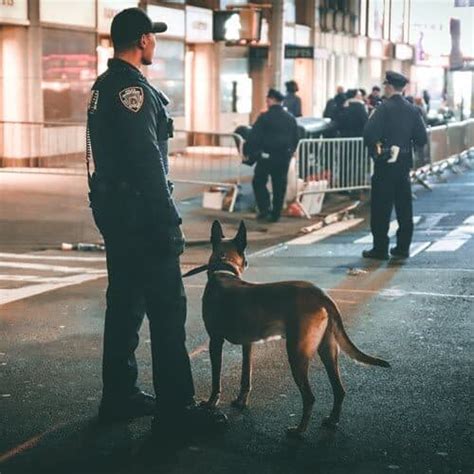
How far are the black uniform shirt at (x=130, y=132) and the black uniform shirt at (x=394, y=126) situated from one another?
6.19 metres

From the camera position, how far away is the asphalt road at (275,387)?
4965mm

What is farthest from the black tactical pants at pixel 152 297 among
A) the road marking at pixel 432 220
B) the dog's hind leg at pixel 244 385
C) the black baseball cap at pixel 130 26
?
the road marking at pixel 432 220

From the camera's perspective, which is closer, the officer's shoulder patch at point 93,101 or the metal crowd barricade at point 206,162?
the officer's shoulder patch at point 93,101

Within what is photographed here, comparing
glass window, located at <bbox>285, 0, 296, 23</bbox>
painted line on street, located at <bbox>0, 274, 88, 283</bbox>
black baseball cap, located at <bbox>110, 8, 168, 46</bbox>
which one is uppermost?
glass window, located at <bbox>285, 0, 296, 23</bbox>

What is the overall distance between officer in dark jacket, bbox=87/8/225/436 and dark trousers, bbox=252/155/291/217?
32.1ft

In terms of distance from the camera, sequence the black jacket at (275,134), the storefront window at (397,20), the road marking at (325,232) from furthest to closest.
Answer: the storefront window at (397,20)
the black jacket at (275,134)
the road marking at (325,232)

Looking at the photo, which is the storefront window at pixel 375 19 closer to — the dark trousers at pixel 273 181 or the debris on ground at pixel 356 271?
the dark trousers at pixel 273 181

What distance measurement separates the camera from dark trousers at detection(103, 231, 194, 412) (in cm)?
522

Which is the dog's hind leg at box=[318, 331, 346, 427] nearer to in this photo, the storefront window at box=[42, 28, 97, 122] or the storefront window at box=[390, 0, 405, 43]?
the storefront window at box=[42, 28, 97, 122]

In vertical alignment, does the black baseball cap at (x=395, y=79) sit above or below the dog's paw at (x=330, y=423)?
above

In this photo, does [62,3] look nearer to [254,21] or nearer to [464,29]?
[254,21]

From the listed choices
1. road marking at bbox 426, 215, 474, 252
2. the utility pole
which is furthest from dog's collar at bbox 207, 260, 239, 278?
the utility pole

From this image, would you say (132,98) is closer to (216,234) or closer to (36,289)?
(216,234)

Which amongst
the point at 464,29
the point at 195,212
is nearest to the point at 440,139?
the point at 195,212
